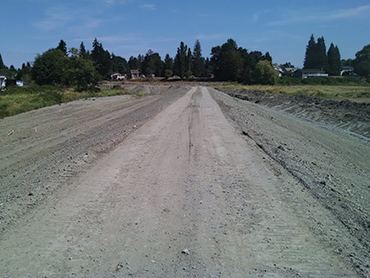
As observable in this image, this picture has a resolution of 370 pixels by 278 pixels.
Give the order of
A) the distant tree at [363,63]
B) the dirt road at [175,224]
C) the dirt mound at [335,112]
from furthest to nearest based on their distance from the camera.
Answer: the distant tree at [363,63] < the dirt mound at [335,112] < the dirt road at [175,224]

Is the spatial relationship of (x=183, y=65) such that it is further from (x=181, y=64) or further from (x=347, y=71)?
(x=347, y=71)

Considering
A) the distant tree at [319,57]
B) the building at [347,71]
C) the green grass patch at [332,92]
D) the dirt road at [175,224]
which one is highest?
the distant tree at [319,57]

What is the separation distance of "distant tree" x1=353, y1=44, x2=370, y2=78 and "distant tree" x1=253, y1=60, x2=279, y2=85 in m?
45.4

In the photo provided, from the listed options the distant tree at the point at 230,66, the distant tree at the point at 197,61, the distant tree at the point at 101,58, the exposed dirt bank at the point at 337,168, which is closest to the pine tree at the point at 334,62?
the distant tree at the point at 230,66

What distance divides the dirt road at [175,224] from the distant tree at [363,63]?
462 ft

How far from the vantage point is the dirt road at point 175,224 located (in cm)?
466

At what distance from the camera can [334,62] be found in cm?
14825

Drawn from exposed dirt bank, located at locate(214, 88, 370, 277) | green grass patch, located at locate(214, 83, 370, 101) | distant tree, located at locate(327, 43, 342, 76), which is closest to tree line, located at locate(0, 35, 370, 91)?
distant tree, located at locate(327, 43, 342, 76)

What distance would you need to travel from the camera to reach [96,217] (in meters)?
6.14

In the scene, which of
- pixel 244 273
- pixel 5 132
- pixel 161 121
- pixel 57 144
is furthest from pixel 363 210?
pixel 5 132

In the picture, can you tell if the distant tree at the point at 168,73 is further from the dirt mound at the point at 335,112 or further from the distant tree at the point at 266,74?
the dirt mound at the point at 335,112

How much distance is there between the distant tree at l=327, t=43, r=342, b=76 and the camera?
146250 mm

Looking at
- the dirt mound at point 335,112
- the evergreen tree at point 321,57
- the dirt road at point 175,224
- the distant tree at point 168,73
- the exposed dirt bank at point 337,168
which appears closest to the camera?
the dirt road at point 175,224

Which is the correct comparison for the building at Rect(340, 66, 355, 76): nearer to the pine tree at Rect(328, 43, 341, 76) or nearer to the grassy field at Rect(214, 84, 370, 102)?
the pine tree at Rect(328, 43, 341, 76)
